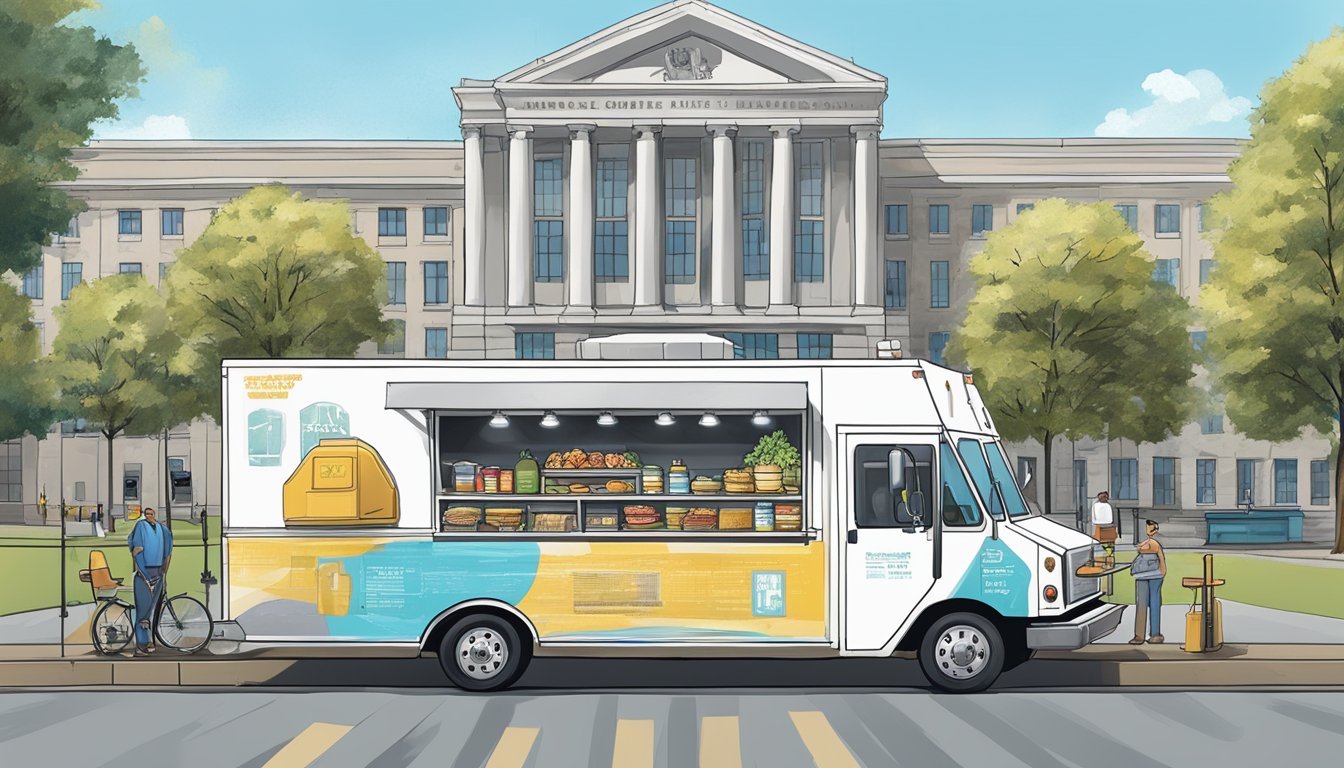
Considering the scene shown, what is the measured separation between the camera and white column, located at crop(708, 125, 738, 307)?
59219 millimetres

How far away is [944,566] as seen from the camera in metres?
13.6

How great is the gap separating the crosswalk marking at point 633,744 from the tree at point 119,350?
141ft

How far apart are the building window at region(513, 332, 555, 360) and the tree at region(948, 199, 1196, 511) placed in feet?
66.0

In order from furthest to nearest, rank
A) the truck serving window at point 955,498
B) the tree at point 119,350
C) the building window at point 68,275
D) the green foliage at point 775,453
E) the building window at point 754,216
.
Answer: the building window at point 68,275 < the building window at point 754,216 < the tree at point 119,350 < the green foliage at point 775,453 < the truck serving window at point 955,498

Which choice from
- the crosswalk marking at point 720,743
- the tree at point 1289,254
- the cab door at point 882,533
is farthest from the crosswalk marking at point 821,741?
the tree at point 1289,254

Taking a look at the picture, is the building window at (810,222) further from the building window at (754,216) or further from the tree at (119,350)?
the tree at (119,350)

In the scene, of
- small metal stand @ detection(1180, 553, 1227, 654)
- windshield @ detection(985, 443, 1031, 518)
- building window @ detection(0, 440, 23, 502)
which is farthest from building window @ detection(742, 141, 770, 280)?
windshield @ detection(985, 443, 1031, 518)

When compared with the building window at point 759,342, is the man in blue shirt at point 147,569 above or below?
below

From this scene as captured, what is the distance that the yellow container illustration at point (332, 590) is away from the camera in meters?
13.9

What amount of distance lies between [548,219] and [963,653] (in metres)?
48.9

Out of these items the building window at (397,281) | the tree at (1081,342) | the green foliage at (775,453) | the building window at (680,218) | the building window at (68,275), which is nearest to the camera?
the green foliage at (775,453)

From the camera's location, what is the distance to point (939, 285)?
218 ft

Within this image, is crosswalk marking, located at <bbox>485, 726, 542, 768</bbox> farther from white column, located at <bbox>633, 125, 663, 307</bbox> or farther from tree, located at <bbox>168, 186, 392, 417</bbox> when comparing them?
white column, located at <bbox>633, 125, 663, 307</bbox>

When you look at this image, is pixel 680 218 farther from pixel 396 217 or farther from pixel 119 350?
pixel 119 350
